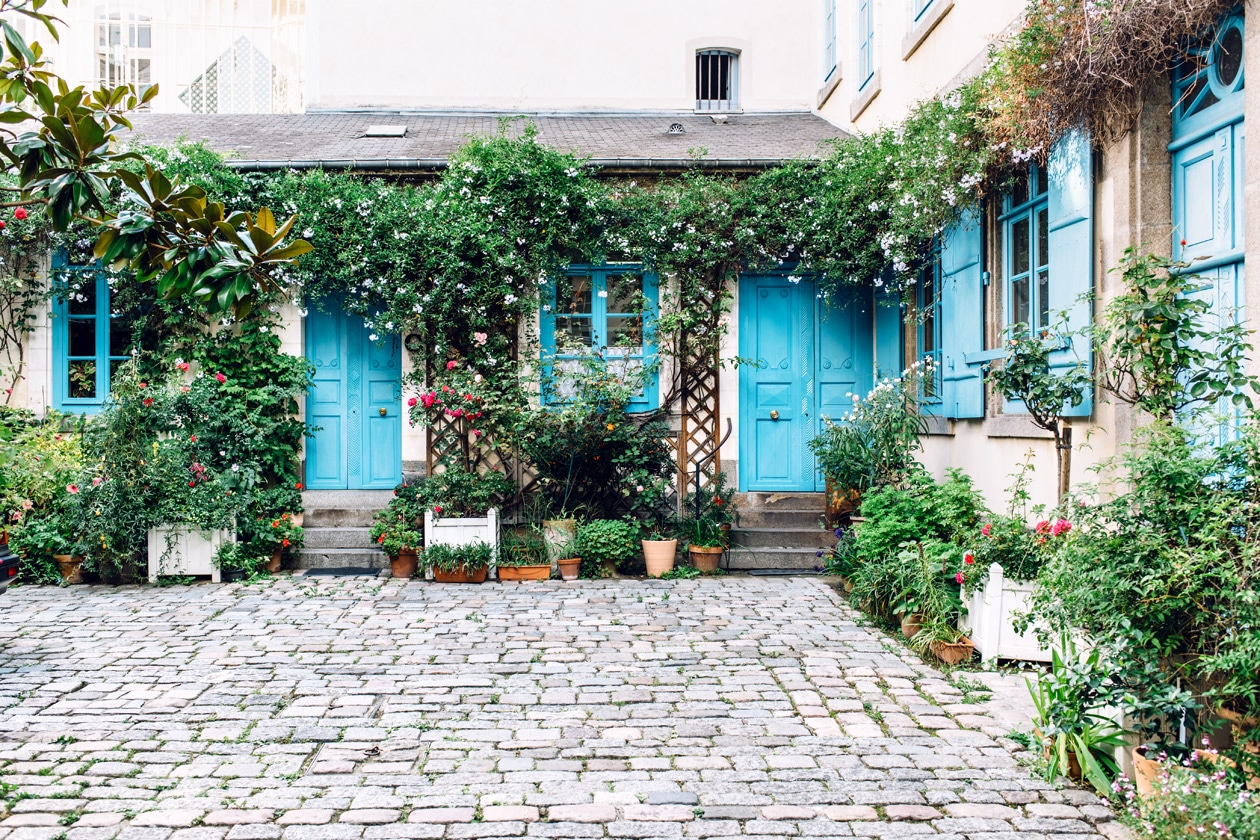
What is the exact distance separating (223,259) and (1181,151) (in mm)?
4787

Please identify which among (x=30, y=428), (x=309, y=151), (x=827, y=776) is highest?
(x=309, y=151)

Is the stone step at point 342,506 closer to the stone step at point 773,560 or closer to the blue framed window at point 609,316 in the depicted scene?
the blue framed window at point 609,316

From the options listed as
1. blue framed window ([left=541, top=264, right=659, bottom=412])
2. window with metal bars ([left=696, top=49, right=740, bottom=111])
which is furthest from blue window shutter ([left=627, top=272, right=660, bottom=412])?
window with metal bars ([left=696, top=49, right=740, bottom=111])

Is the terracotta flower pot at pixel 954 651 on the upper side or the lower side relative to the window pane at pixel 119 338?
lower

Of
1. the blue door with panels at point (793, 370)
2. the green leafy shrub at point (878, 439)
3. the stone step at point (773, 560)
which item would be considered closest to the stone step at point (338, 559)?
the stone step at point (773, 560)

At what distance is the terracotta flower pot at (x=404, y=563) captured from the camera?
27.8 ft

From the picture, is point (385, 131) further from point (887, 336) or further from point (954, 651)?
point (954, 651)

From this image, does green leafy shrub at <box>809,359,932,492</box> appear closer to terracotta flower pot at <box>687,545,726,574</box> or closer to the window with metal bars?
terracotta flower pot at <box>687,545,726,574</box>

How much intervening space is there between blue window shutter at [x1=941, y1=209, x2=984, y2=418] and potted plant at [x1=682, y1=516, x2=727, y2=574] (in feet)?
7.38

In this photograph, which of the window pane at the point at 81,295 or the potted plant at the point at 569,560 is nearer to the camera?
the potted plant at the point at 569,560

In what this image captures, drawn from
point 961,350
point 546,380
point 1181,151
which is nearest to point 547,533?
point 546,380

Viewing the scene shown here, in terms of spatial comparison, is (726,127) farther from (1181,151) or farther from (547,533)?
(1181,151)

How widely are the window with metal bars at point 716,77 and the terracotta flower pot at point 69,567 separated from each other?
33.2 ft

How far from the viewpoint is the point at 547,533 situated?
863 centimetres
